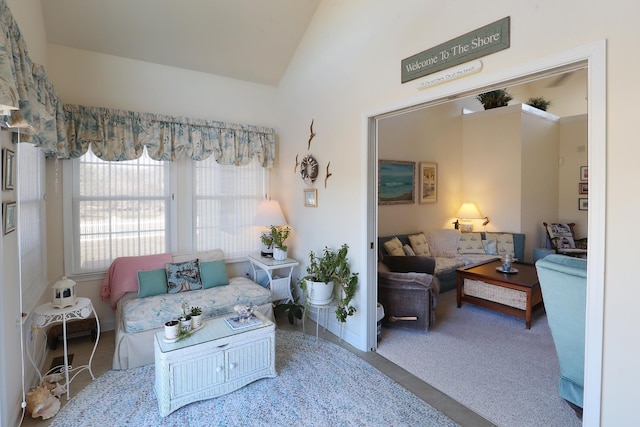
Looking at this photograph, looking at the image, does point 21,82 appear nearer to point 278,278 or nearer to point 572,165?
point 278,278

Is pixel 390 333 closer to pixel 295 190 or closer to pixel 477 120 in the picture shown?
pixel 295 190

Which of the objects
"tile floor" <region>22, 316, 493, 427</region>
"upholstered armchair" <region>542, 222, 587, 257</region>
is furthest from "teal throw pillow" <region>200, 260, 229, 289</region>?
"upholstered armchair" <region>542, 222, 587, 257</region>

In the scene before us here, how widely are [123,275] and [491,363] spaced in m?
3.60

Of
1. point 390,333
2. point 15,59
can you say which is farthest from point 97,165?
point 390,333

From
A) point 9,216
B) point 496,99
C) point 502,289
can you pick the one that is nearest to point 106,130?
point 9,216

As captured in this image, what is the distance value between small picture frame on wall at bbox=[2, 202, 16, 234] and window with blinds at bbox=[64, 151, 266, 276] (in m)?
1.30

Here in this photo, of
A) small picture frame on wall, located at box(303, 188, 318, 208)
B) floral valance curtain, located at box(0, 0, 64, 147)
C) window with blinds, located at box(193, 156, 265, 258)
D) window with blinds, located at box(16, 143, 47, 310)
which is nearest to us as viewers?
floral valance curtain, located at box(0, 0, 64, 147)

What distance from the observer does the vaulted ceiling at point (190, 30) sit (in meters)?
3.06

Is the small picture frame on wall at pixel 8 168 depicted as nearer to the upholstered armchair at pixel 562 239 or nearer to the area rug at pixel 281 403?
the area rug at pixel 281 403

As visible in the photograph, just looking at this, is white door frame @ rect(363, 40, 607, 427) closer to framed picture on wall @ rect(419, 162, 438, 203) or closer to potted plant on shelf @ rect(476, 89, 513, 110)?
framed picture on wall @ rect(419, 162, 438, 203)

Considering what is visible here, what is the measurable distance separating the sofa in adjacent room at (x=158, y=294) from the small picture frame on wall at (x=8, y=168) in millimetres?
1349

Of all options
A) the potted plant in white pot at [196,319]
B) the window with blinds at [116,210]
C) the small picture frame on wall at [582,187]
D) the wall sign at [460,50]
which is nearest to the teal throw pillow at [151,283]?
the window with blinds at [116,210]

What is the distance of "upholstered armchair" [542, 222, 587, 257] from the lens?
5.57m

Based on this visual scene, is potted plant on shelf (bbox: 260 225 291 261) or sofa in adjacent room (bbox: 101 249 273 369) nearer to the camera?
sofa in adjacent room (bbox: 101 249 273 369)
